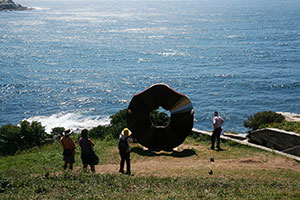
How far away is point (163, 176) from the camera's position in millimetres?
13711

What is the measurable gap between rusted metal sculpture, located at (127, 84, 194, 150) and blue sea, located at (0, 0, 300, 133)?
63.2 feet

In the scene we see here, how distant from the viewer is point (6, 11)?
595ft

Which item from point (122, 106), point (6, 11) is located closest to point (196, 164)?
point (122, 106)

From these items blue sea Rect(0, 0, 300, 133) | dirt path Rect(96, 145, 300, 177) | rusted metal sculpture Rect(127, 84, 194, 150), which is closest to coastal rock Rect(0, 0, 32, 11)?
blue sea Rect(0, 0, 300, 133)

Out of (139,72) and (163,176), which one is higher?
(163,176)

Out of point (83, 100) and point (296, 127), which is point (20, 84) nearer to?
point (83, 100)

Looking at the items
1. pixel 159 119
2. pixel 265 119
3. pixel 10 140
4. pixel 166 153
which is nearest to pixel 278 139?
pixel 265 119

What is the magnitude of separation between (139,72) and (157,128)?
41.4 meters

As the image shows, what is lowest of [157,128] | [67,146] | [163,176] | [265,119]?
[265,119]

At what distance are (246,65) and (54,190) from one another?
5747 cm

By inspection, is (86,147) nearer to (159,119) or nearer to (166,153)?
(166,153)

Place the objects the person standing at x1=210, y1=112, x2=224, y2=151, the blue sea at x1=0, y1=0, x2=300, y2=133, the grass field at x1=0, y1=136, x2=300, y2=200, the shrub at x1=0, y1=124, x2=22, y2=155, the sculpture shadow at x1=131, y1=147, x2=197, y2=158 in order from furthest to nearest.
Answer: the blue sea at x1=0, y1=0, x2=300, y2=133, the shrub at x1=0, y1=124, x2=22, y2=155, the person standing at x1=210, y1=112, x2=224, y2=151, the sculpture shadow at x1=131, y1=147, x2=197, y2=158, the grass field at x1=0, y1=136, x2=300, y2=200

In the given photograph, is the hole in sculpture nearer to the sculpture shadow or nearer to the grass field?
the grass field

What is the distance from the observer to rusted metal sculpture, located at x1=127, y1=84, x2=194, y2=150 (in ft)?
62.4
